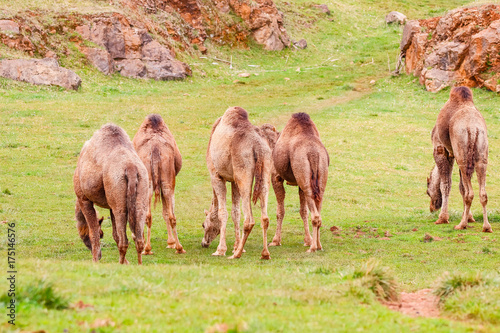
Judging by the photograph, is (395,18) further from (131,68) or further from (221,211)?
(221,211)

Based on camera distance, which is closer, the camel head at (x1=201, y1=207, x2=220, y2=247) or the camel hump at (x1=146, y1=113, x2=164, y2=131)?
the camel head at (x1=201, y1=207, x2=220, y2=247)

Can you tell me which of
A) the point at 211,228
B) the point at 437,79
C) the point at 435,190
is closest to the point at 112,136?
the point at 211,228

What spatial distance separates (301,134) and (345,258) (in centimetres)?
319

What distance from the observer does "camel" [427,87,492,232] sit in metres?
15.6

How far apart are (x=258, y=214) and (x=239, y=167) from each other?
7.89m

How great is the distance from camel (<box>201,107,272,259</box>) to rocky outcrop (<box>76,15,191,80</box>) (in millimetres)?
27745

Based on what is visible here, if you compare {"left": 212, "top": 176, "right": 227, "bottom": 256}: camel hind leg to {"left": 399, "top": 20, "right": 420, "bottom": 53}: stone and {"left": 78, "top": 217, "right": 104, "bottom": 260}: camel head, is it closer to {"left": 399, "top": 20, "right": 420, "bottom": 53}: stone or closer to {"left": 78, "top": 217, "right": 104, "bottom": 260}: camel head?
{"left": 78, "top": 217, "right": 104, "bottom": 260}: camel head

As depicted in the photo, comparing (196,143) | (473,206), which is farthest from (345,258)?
(196,143)

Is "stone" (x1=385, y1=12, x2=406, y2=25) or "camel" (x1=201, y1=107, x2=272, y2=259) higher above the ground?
"stone" (x1=385, y1=12, x2=406, y2=25)

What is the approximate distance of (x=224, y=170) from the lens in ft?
43.7

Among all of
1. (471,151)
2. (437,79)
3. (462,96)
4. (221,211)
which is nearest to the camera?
(221,211)

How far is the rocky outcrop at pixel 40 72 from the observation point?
34.1 meters

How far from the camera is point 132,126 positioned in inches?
1142

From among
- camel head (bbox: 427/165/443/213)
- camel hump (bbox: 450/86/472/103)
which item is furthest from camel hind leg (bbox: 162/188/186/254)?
camel head (bbox: 427/165/443/213)
